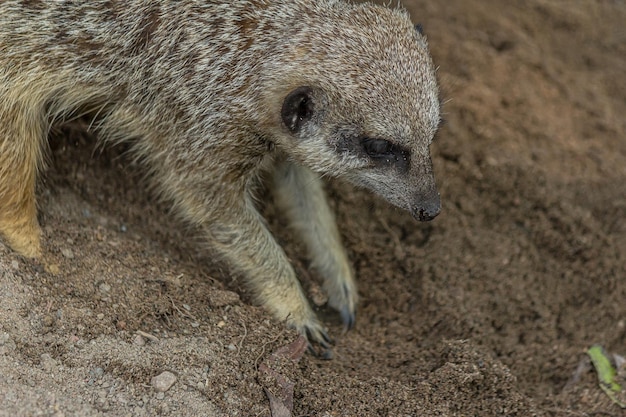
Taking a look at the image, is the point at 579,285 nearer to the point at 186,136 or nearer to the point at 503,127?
the point at 503,127

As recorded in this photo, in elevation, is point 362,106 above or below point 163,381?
above

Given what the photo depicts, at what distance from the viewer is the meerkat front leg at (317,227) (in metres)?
4.65

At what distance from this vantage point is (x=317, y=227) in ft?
15.7

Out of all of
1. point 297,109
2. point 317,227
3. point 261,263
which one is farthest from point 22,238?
point 317,227

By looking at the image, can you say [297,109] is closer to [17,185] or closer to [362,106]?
[362,106]

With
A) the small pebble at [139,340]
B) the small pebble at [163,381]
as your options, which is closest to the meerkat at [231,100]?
the small pebble at [139,340]

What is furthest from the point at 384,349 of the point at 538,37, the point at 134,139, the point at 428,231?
the point at 538,37

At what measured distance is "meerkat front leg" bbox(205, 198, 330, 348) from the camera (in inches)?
160

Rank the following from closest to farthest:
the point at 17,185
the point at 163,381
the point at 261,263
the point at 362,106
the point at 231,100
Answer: the point at 163,381 → the point at 362,106 → the point at 231,100 → the point at 17,185 → the point at 261,263

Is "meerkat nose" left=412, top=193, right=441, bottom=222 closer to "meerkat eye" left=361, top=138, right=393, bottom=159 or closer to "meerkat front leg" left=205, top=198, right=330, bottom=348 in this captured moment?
"meerkat eye" left=361, top=138, right=393, bottom=159

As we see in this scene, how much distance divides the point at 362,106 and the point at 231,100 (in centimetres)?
70

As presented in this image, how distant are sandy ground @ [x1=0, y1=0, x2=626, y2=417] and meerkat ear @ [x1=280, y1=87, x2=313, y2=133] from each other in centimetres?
99

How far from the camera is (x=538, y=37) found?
20.2 ft

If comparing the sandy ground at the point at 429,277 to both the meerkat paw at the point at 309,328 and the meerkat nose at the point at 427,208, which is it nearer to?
the meerkat paw at the point at 309,328
